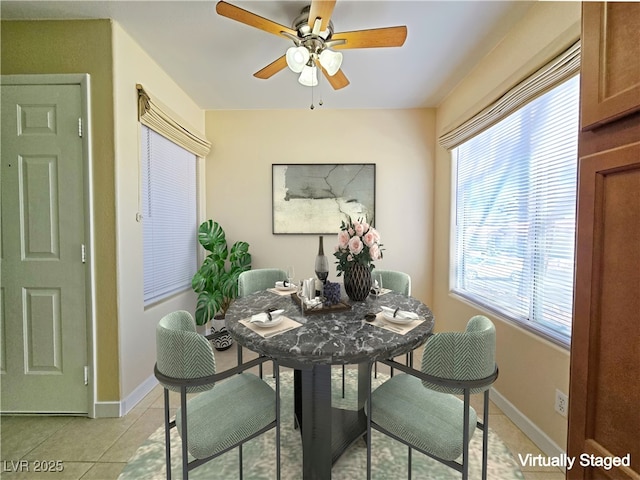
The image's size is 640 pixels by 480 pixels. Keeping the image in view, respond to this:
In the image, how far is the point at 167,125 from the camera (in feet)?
7.84

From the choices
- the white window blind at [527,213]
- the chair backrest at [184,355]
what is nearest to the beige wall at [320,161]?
the white window blind at [527,213]

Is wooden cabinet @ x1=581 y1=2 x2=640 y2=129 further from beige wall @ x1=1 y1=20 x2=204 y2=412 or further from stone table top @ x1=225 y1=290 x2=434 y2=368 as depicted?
beige wall @ x1=1 y1=20 x2=204 y2=412

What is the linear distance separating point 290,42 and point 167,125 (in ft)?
4.17

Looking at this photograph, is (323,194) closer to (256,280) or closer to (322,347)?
(256,280)

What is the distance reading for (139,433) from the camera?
177cm

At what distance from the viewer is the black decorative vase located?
1704 millimetres

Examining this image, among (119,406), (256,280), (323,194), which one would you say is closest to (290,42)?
(323,194)

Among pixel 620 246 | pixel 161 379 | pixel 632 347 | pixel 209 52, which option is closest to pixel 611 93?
pixel 620 246

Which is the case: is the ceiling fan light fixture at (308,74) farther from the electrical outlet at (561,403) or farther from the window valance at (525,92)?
the electrical outlet at (561,403)

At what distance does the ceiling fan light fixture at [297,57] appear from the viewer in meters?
1.61

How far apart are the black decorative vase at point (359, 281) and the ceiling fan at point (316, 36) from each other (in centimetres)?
131

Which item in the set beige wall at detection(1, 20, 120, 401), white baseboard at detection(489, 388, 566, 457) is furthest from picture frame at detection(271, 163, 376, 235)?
white baseboard at detection(489, 388, 566, 457)

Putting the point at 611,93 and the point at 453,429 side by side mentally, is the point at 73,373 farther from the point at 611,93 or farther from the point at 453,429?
the point at 611,93

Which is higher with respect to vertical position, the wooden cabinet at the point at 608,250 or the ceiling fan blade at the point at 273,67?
the ceiling fan blade at the point at 273,67
